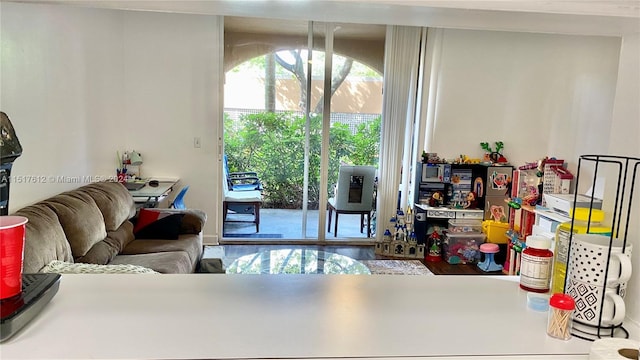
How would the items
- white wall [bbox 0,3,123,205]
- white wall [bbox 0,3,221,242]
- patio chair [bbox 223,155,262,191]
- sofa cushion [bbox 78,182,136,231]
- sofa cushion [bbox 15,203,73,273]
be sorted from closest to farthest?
sofa cushion [bbox 15,203,73,273] < white wall [bbox 0,3,123,205] < white wall [bbox 0,3,221,242] < sofa cushion [bbox 78,182,136,231] < patio chair [bbox 223,155,262,191]

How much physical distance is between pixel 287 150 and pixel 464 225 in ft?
6.67

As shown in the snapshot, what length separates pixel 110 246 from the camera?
3123 millimetres

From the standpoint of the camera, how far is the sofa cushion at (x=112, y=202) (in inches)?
131

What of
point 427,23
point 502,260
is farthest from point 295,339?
point 502,260

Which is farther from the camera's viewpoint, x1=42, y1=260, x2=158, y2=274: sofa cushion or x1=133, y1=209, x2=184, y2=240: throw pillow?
x1=133, y1=209, x2=184, y2=240: throw pillow

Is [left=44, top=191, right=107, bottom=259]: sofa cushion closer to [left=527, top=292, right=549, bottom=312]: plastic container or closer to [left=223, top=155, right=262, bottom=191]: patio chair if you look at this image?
[left=223, top=155, right=262, bottom=191]: patio chair

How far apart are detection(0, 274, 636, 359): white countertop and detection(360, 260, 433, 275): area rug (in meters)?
3.04

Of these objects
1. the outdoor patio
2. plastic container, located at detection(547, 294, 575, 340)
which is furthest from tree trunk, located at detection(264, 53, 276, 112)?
plastic container, located at detection(547, 294, 575, 340)

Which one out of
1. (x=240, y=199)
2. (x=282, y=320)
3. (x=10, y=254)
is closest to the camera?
(x=10, y=254)

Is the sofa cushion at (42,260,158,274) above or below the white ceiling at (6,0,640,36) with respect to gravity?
below

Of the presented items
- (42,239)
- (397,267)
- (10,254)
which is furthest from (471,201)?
(10,254)

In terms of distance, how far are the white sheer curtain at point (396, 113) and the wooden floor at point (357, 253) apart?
0.37 m

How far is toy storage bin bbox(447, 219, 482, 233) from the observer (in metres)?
4.63

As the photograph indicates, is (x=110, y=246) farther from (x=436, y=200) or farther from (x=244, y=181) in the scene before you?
(x=436, y=200)
